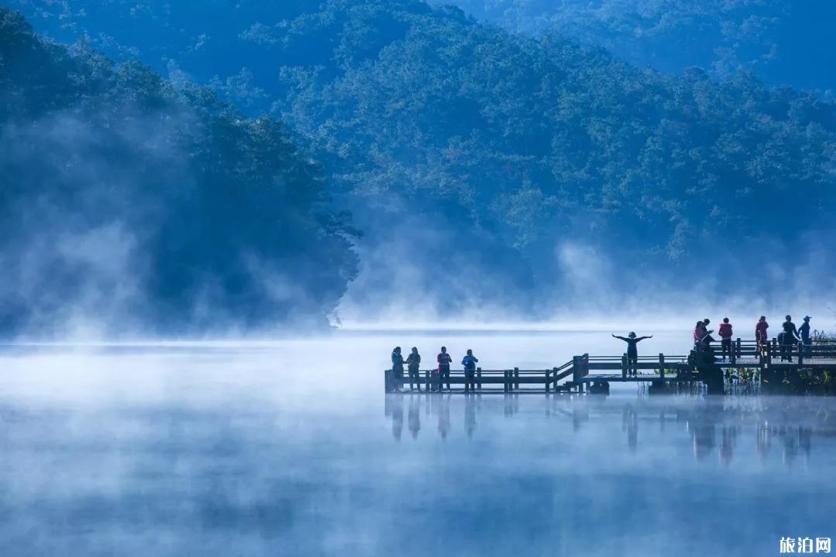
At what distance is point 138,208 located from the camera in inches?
4067

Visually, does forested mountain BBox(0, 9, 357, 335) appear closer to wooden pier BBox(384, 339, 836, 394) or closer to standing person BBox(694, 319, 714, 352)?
wooden pier BBox(384, 339, 836, 394)

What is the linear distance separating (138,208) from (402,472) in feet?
236

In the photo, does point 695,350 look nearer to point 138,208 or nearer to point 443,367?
point 443,367

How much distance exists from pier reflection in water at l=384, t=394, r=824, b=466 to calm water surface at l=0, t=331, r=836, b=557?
0.33 feet

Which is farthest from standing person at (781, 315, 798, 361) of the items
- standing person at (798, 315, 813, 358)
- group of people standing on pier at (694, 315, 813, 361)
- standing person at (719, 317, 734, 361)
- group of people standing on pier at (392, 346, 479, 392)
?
group of people standing on pier at (392, 346, 479, 392)

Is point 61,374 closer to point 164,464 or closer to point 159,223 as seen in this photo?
point 164,464

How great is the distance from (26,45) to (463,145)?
9680 cm

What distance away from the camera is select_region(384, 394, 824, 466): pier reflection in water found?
37.5 metres

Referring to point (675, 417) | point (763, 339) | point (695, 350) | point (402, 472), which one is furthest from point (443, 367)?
point (402, 472)

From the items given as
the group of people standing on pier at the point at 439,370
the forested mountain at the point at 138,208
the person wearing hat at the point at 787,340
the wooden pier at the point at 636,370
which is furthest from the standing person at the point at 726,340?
the forested mountain at the point at 138,208

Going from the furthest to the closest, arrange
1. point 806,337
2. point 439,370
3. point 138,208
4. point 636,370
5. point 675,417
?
1. point 138,208
2. point 636,370
3. point 806,337
4. point 439,370
5. point 675,417

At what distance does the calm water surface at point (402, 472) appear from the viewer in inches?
1035

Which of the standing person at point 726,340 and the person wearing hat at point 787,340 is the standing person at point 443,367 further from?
the person wearing hat at point 787,340

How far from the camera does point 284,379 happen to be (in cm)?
6203
